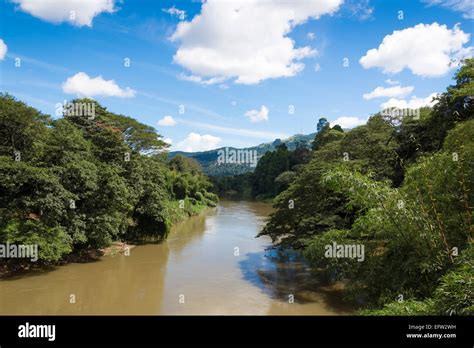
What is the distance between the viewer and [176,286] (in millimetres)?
15461

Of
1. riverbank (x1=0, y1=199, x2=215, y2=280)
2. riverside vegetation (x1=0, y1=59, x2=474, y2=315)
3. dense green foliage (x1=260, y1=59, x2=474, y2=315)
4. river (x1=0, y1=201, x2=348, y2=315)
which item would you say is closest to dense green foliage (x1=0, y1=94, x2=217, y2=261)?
riverside vegetation (x1=0, y1=59, x2=474, y2=315)

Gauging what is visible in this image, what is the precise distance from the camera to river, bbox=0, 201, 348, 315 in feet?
42.5

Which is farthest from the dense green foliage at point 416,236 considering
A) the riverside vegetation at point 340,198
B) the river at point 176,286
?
the river at point 176,286

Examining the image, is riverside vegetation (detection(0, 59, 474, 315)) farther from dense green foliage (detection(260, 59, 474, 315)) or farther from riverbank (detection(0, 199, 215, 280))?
riverbank (detection(0, 199, 215, 280))

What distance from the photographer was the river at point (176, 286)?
42.5 ft

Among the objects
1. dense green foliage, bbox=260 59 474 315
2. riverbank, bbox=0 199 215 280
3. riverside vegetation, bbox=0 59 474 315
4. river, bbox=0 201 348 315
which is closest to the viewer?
dense green foliage, bbox=260 59 474 315

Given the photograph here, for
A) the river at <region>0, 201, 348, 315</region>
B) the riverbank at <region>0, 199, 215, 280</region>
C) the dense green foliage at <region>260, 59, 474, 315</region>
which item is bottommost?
the river at <region>0, 201, 348, 315</region>

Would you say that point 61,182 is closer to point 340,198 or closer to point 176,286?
point 176,286

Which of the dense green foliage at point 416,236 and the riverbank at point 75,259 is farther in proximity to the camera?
the riverbank at point 75,259

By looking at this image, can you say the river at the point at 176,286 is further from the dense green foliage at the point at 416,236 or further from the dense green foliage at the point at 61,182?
the dense green foliage at the point at 416,236

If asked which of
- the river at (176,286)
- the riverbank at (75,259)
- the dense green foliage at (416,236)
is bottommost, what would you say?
the river at (176,286)

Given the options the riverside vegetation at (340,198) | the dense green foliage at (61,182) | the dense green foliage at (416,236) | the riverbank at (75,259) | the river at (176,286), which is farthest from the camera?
the riverbank at (75,259)

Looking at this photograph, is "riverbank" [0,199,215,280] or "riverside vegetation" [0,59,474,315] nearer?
"riverside vegetation" [0,59,474,315]

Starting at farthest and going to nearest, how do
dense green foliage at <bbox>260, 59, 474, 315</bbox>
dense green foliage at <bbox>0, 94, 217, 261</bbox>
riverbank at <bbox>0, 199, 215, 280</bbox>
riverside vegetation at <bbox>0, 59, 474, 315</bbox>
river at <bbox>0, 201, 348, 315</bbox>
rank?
riverbank at <bbox>0, 199, 215, 280</bbox> < dense green foliage at <bbox>0, 94, 217, 261</bbox> < river at <bbox>0, 201, 348, 315</bbox> < riverside vegetation at <bbox>0, 59, 474, 315</bbox> < dense green foliage at <bbox>260, 59, 474, 315</bbox>
